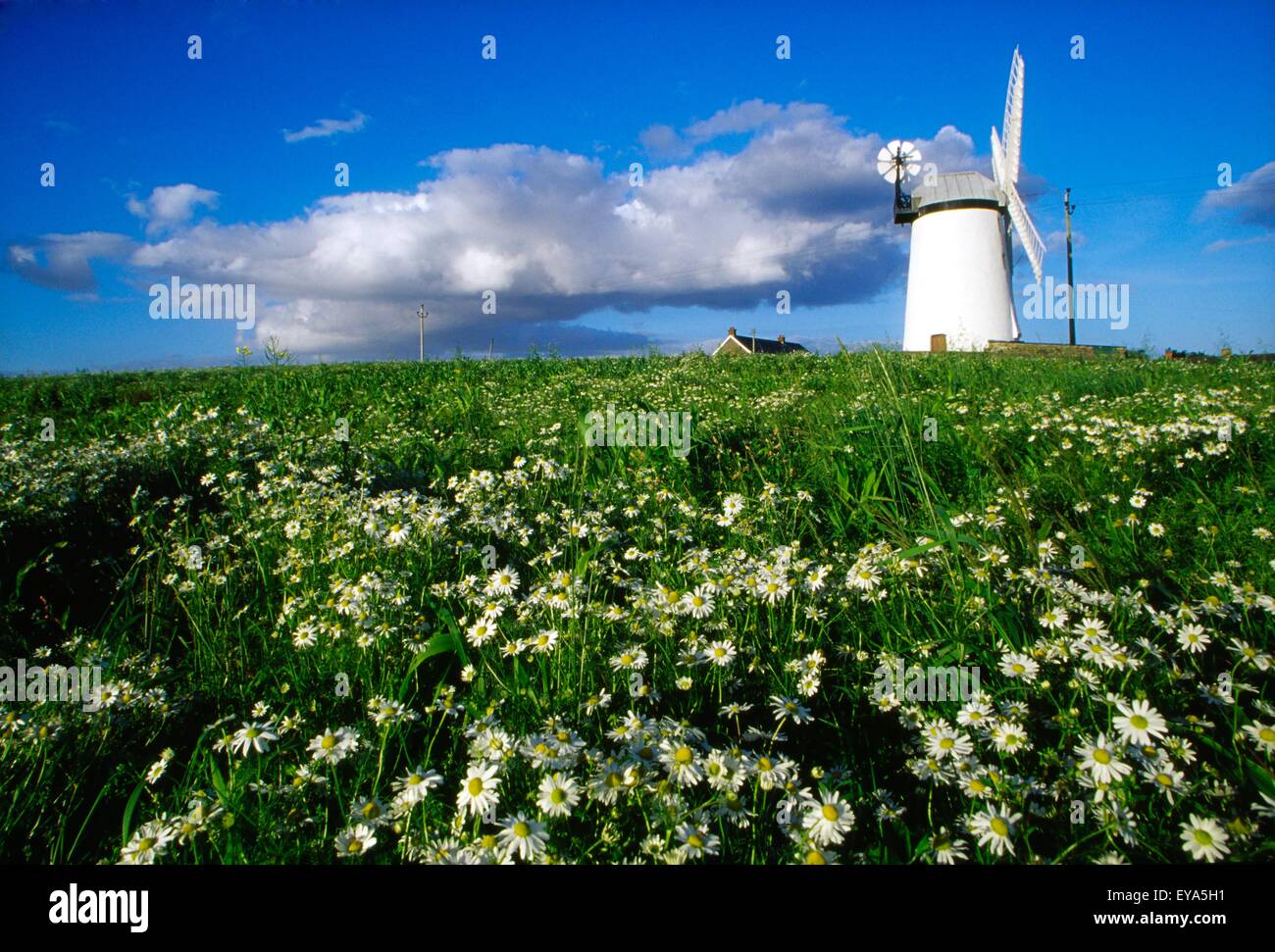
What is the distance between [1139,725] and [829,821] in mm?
955

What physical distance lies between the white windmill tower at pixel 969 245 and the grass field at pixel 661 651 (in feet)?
82.0

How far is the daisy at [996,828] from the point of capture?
59.7 inches

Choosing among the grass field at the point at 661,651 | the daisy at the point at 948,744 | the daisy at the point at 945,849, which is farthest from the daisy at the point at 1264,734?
the daisy at the point at 945,849

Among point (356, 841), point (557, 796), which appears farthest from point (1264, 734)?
point (356, 841)

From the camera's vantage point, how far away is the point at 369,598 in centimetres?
275

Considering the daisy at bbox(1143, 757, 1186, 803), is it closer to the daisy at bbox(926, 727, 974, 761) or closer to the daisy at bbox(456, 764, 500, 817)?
the daisy at bbox(926, 727, 974, 761)

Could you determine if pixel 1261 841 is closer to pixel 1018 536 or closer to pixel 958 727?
pixel 958 727

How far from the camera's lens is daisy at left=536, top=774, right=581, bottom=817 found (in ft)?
4.92

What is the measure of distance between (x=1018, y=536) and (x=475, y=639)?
2.89 meters

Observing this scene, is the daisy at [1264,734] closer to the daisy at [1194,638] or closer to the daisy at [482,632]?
the daisy at [1194,638]

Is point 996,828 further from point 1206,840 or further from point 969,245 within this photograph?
point 969,245

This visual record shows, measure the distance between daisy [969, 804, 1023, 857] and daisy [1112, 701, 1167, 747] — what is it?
437 mm

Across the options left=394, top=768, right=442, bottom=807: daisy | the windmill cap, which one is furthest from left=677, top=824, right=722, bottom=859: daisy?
the windmill cap
